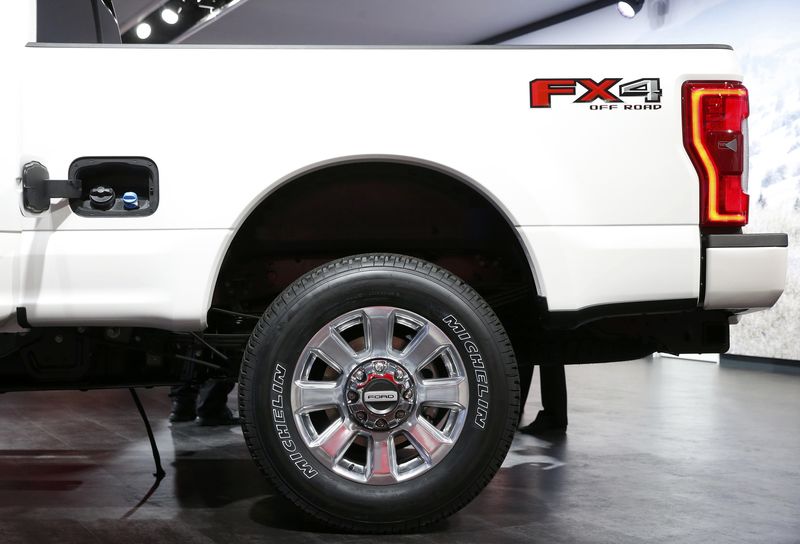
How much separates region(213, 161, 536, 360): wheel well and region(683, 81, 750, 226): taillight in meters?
0.63

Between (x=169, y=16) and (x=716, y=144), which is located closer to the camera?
(x=716, y=144)

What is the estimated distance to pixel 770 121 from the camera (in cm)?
861

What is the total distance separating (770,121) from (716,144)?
6.93m

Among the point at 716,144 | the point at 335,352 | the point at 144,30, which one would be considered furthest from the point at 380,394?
the point at 144,30

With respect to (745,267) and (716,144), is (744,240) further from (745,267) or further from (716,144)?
(716,144)

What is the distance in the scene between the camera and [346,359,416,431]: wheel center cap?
2441 millimetres

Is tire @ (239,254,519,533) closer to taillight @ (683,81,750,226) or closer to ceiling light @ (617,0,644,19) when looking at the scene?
taillight @ (683,81,750,226)

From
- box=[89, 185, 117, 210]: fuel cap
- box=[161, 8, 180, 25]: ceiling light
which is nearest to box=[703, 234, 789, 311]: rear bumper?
box=[89, 185, 117, 210]: fuel cap

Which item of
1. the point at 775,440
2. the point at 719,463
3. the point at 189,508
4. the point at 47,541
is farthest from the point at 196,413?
the point at 775,440

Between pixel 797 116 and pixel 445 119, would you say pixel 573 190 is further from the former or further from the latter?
A: pixel 797 116

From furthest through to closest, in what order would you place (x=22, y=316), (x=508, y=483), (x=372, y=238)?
(x=508, y=483) < (x=372, y=238) < (x=22, y=316)

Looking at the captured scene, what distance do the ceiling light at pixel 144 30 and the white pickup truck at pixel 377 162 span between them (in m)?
8.21

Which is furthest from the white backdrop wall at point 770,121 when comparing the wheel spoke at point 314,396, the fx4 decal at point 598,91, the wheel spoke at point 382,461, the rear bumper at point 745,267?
the wheel spoke at point 314,396

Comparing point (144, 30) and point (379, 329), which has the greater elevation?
point (144, 30)
